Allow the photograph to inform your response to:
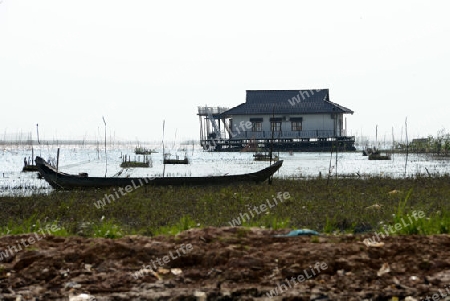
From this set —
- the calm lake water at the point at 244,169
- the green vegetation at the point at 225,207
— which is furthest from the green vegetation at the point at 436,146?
the green vegetation at the point at 225,207

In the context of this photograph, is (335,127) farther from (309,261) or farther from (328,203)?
(309,261)

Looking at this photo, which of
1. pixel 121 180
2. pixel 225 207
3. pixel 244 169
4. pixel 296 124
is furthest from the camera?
pixel 296 124

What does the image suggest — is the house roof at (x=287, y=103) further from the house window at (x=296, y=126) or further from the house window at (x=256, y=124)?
the house window at (x=296, y=126)

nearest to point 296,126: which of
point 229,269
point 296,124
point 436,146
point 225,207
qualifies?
point 296,124

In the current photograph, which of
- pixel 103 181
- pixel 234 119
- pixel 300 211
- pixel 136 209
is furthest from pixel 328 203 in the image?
pixel 234 119

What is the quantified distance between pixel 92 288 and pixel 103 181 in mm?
13053

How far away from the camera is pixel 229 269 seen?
502 cm

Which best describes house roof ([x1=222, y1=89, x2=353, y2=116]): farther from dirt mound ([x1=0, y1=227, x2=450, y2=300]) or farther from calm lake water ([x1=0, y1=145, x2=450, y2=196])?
dirt mound ([x1=0, y1=227, x2=450, y2=300])

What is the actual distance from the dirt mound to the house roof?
1602 inches

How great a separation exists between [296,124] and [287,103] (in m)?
1.99

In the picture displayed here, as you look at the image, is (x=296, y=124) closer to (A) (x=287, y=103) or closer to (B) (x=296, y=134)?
(B) (x=296, y=134)

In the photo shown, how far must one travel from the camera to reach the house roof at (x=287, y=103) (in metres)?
46.3

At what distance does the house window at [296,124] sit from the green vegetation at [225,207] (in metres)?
28.6

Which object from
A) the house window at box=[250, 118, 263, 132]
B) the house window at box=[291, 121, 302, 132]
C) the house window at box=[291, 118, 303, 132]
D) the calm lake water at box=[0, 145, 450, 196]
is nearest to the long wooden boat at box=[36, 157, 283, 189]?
the calm lake water at box=[0, 145, 450, 196]
